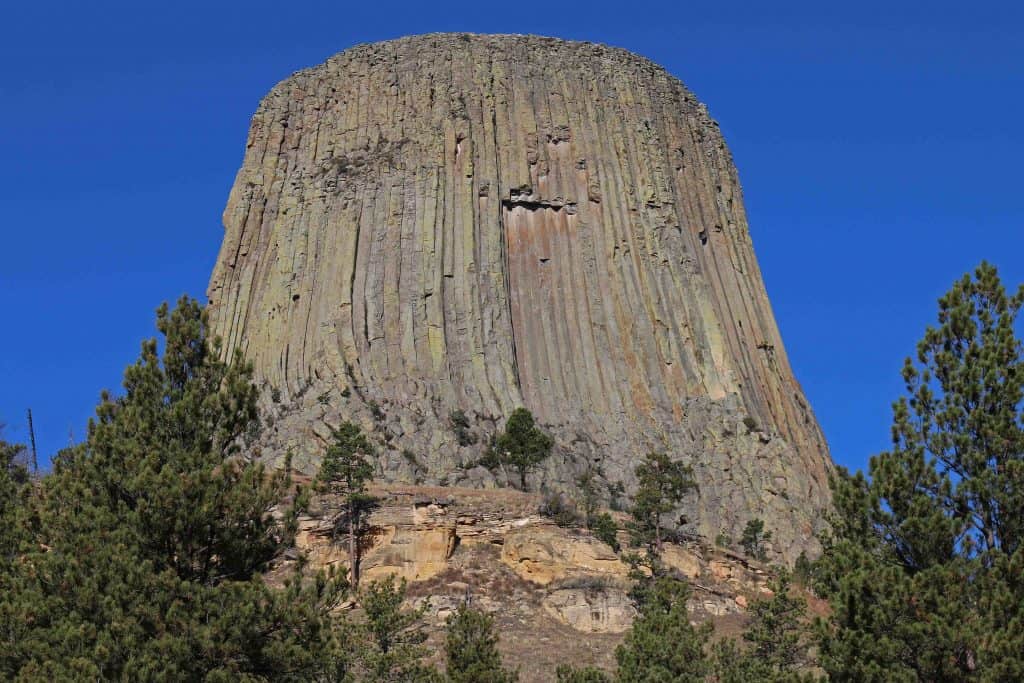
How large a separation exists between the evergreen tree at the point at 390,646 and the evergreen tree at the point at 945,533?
1410cm

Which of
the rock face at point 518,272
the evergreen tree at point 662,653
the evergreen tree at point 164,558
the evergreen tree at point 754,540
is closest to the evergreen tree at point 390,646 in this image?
the evergreen tree at point 662,653

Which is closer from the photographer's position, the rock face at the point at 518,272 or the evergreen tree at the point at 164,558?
the evergreen tree at the point at 164,558

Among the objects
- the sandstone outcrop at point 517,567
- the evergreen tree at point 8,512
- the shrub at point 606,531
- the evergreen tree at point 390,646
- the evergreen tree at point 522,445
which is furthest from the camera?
the evergreen tree at point 522,445

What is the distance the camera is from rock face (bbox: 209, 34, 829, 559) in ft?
253

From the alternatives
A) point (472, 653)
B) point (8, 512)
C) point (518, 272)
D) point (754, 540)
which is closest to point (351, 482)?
point (754, 540)

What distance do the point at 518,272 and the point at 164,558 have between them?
59.8 metres

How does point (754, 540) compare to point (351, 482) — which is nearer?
point (351, 482)

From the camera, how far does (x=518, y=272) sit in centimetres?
8569

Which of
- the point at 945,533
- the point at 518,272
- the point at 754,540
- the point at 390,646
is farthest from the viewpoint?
the point at 518,272

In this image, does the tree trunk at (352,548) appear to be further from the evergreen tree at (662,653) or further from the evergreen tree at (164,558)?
the evergreen tree at (164,558)

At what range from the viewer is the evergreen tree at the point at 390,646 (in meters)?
37.6

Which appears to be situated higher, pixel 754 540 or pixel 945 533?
pixel 754 540

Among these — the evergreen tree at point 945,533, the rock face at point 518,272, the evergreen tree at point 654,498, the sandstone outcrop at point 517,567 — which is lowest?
the evergreen tree at point 945,533

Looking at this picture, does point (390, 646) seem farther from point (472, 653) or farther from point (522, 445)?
point (522, 445)
